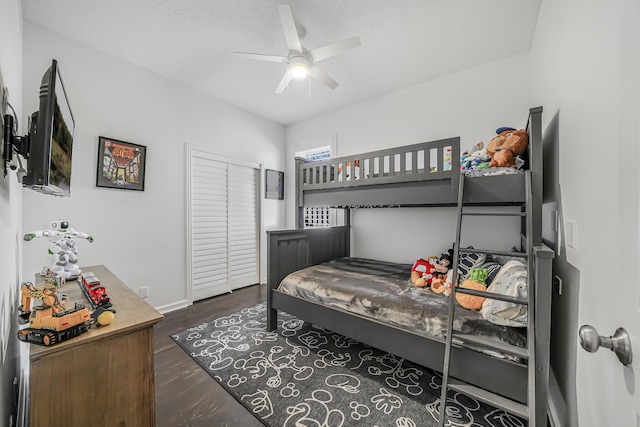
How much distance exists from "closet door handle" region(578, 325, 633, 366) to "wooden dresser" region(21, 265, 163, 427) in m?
1.38

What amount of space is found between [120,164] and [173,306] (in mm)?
1672

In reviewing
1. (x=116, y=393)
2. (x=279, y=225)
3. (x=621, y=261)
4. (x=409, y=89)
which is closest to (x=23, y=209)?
(x=116, y=393)

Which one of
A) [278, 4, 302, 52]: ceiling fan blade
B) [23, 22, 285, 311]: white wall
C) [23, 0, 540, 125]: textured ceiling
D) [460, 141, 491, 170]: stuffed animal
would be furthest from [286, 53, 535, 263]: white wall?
[23, 22, 285, 311]: white wall

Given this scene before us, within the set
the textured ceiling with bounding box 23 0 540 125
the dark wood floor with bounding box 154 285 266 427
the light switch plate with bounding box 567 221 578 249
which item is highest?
the textured ceiling with bounding box 23 0 540 125

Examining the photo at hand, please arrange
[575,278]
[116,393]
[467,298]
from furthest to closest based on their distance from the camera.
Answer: [467,298] → [575,278] → [116,393]

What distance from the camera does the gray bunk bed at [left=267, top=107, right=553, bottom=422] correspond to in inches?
49.7

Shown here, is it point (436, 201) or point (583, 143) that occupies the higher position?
point (583, 143)

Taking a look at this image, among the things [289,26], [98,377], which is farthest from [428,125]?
[98,377]

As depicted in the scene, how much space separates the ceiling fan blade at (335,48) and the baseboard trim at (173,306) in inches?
119

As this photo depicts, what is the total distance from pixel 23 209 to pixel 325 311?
2563mm

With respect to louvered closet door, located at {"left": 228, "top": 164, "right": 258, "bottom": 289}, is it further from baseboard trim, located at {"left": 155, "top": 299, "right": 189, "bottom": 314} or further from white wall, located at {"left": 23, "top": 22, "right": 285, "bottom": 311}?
A: baseboard trim, located at {"left": 155, "top": 299, "right": 189, "bottom": 314}

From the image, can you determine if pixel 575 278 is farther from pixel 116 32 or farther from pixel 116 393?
pixel 116 32

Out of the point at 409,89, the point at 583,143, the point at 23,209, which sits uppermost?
the point at 409,89

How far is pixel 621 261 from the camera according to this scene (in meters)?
0.66
